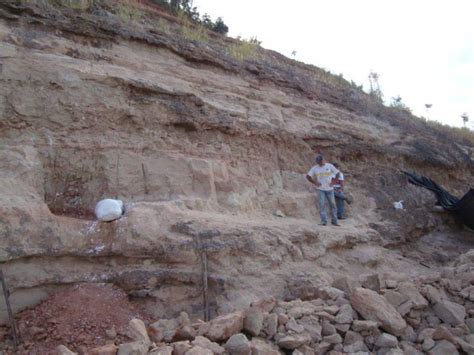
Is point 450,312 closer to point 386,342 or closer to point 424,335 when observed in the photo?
point 424,335

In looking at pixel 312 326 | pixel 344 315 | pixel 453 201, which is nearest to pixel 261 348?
pixel 312 326

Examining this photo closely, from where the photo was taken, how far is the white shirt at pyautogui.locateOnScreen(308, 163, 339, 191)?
6.70 m

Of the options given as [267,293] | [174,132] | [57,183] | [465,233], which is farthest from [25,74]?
[465,233]

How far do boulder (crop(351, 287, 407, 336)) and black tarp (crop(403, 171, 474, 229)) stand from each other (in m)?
4.93

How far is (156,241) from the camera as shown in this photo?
4.52 metres

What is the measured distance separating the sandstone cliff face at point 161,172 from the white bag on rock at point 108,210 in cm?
10

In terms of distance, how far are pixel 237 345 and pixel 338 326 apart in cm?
130

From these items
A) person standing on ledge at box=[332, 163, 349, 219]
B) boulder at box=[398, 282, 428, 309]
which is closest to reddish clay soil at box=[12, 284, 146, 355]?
boulder at box=[398, 282, 428, 309]

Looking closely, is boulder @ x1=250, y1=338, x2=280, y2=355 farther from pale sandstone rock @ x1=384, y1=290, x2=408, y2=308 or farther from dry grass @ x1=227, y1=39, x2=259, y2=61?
dry grass @ x1=227, y1=39, x2=259, y2=61

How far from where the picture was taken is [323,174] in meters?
6.75

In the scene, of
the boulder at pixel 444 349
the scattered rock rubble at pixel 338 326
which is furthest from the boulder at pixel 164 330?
the boulder at pixel 444 349

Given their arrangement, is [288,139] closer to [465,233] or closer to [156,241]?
[156,241]

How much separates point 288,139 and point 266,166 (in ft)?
2.53

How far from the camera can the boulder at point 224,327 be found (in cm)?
351
